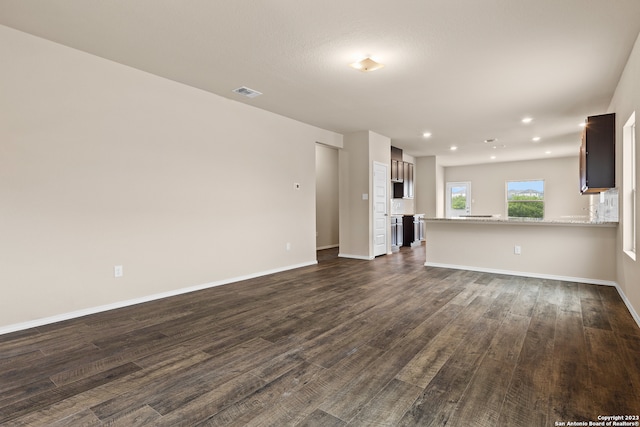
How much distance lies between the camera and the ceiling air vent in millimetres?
4282

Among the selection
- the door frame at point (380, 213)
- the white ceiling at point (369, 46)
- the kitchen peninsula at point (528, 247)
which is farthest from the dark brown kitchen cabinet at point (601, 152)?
the door frame at point (380, 213)

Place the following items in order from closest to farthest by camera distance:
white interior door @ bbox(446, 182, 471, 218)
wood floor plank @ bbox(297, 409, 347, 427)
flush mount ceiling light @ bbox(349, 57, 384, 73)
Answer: wood floor plank @ bbox(297, 409, 347, 427) < flush mount ceiling light @ bbox(349, 57, 384, 73) < white interior door @ bbox(446, 182, 471, 218)

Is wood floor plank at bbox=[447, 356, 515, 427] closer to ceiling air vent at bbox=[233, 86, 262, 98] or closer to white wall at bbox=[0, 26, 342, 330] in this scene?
white wall at bbox=[0, 26, 342, 330]

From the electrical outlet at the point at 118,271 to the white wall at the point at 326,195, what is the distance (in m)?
5.01

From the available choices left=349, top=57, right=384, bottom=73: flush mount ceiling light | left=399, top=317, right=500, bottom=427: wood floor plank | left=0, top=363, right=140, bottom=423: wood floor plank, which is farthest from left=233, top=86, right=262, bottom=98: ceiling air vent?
left=399, top=317, right=500, bottom=427: wood floor plank

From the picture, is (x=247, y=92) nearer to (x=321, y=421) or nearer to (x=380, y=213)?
(x=380, y=213)

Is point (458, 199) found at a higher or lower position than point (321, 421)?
higher

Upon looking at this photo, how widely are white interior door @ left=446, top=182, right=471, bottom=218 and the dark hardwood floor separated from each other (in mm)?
8228

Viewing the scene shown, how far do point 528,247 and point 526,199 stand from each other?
22.6 feet

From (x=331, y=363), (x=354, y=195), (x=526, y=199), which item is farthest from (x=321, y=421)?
(x=526, y=199)

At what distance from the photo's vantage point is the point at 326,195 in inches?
330

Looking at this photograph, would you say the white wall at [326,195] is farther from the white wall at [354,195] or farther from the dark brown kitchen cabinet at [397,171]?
the dark brown kitchen cabinet at [397,171]

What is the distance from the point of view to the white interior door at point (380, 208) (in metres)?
6.81

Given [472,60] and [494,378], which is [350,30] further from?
[494,378]
